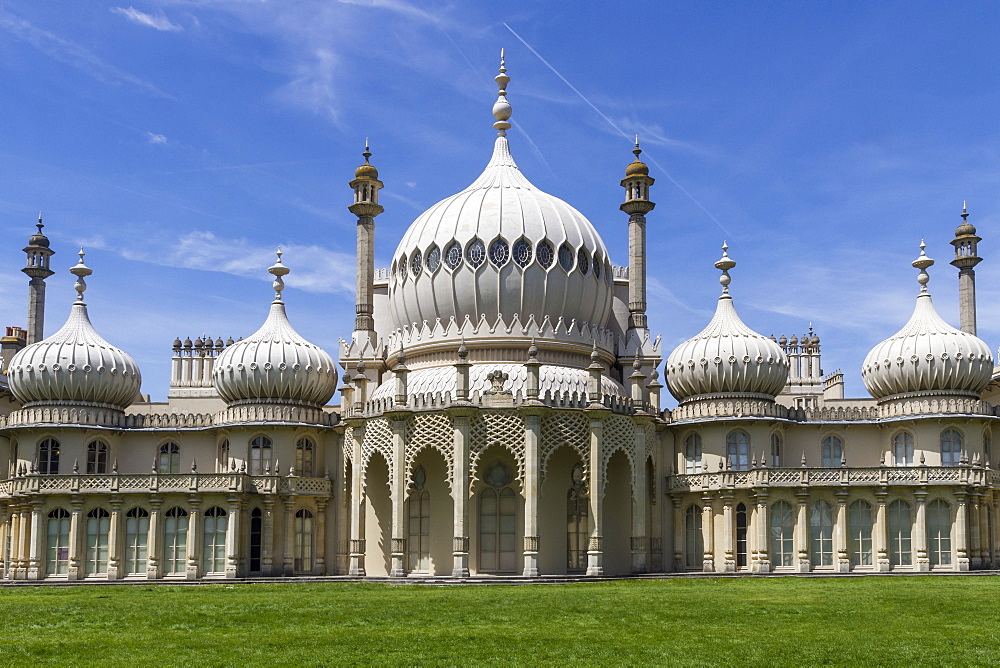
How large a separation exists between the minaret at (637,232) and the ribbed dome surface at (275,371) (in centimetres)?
1473

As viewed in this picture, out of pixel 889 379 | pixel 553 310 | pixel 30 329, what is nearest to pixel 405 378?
pixel 553 310

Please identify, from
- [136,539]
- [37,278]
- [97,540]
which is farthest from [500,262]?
[37,278]

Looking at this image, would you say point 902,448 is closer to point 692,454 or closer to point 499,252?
point 692,454

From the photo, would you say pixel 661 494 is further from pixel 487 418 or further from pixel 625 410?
pixel 487 418

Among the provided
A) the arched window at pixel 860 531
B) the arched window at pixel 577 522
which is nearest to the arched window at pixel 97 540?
the arched window at pixel 577 522

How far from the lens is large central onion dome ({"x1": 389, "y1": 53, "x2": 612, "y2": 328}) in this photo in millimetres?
52469

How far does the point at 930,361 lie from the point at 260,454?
29.4 m

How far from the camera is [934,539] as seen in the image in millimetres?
50000

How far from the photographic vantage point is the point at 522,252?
5272cm

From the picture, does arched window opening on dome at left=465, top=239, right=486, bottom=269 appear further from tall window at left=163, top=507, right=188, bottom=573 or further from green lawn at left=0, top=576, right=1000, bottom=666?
green lawn at left=0, top=576, right=1000, bottom=666

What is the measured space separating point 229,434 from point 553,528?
15.4 meters

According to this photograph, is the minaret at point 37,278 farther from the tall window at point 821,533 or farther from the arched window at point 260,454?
the tall window at point 821,533

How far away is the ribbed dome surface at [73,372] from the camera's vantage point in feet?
180

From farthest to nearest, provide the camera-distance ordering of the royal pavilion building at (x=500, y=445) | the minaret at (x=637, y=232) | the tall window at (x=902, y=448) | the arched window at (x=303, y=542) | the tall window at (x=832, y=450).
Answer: the minaret at (x=637, y=232), the tall window at (x=832, y=450), the tall window at (x=902, y=448), the arched window at (x=303, y=542), the royal pavilion building at (x=500, y=445)
